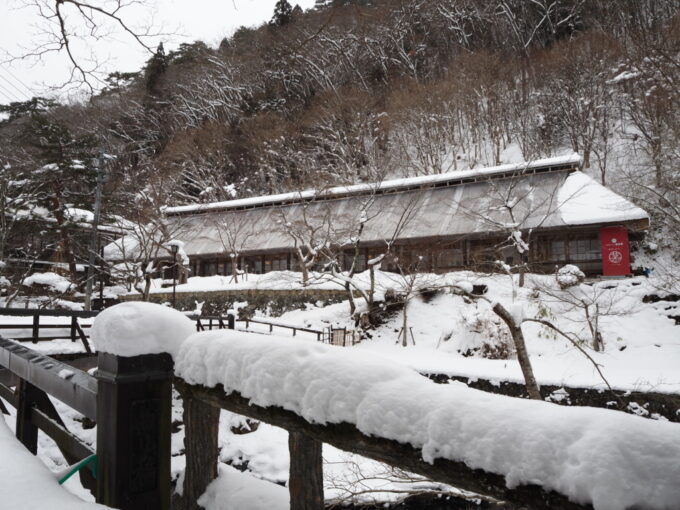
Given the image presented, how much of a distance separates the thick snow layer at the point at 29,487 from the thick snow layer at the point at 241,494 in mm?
432

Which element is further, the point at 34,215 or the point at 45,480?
the point at 34,215

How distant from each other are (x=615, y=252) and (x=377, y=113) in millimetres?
21795

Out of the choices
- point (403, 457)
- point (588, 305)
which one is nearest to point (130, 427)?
point (403, 457)

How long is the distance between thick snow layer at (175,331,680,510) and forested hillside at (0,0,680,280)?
2196cm

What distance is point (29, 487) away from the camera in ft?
4.78

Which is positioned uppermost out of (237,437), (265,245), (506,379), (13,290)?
(265,245)

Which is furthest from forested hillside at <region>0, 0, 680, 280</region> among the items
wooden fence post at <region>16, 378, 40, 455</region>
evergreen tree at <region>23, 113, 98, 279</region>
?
wooden fence post at <region>16, 378, 40, 455</region>

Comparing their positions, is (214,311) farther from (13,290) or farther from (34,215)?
(34,215)

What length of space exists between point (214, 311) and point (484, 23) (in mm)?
33931

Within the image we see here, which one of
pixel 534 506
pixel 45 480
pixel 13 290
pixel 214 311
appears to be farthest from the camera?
pixel 214 311

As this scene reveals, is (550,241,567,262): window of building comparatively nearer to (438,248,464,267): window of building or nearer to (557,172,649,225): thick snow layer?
(557,172,649,225): thick snow layer

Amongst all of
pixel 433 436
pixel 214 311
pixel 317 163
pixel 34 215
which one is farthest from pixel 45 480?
pixel 317 163

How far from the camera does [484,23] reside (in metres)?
37.0

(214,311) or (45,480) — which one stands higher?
(45,480)
